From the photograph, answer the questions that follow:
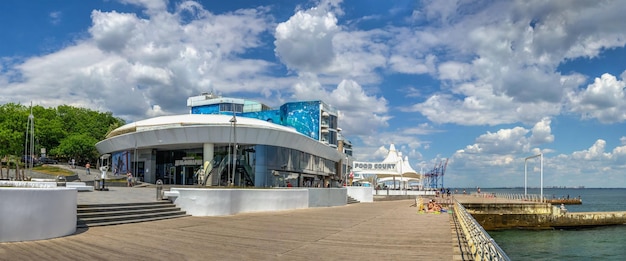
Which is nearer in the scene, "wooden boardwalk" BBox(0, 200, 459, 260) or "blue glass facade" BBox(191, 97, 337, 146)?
"wooden boardwalk" BBox(0, 200, 459, 260)

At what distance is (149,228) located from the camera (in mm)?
16328

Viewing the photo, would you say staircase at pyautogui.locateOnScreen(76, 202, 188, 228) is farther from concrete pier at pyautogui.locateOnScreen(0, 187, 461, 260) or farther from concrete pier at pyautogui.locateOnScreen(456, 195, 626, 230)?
concrete pier at pyautogui.locateOnScreen(456, 195, 626, 230)

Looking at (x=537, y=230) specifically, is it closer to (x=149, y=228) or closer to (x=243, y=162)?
(x=243, y=162)

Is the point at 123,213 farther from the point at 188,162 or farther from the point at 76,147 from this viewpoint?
the point at 76,147

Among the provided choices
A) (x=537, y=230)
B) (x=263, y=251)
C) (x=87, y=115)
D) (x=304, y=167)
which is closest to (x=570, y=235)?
(x=537, y=230)

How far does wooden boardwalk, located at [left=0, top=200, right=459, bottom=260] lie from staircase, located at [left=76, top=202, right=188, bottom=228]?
0.67m

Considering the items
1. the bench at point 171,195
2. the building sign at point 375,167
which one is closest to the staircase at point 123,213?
the bench at point 171,195

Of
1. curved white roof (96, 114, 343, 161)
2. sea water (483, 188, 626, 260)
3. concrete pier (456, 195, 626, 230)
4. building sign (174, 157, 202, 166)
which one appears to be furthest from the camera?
building sign (174, 157, 202, 166)

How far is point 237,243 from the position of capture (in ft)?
44.1

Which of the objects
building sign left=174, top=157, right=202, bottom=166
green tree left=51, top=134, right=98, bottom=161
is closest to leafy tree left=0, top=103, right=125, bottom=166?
green tree left=51, top=134, right=98, bottom=161

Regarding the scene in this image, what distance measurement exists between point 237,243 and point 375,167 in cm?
8118

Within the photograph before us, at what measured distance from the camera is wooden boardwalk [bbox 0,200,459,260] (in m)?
11.0

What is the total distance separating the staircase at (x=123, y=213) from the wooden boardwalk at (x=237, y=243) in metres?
0.67

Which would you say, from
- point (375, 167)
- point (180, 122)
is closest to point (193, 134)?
point (180, 122)
